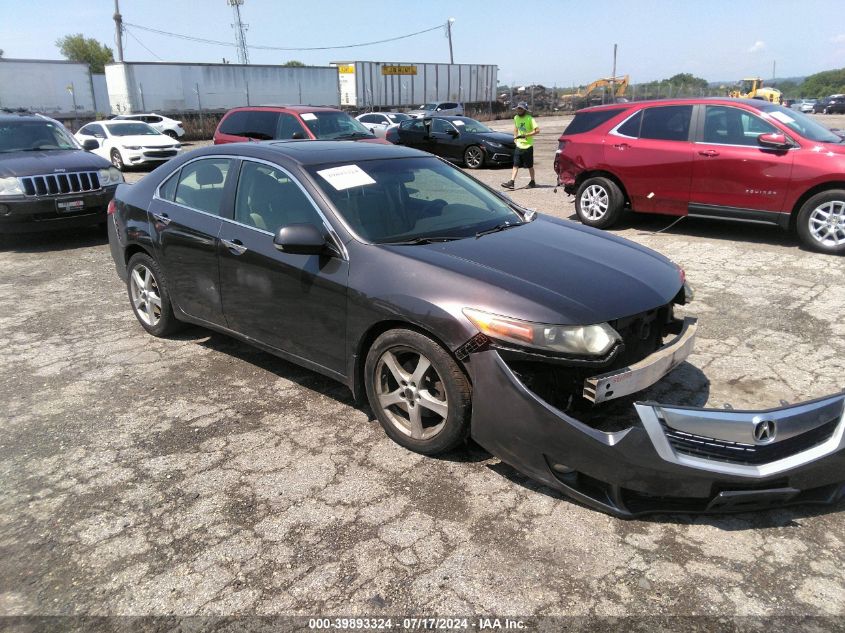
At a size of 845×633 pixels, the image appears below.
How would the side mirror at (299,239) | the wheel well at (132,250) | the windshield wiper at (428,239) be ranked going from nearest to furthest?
the side mirror at (299,239) < the windshield wiper at (428,239) < the wheel well at (132,250)

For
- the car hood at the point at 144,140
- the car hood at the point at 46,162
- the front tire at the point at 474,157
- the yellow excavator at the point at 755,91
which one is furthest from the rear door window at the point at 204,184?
the yellow excavator at the point at 755,91

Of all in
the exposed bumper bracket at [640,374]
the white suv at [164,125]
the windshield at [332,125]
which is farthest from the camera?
the white suv at [164,125]

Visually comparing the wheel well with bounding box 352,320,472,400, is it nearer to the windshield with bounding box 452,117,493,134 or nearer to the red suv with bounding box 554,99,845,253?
the red suv with bounding box 554,99,845,253

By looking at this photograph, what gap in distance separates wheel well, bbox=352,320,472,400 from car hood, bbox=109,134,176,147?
16.7m

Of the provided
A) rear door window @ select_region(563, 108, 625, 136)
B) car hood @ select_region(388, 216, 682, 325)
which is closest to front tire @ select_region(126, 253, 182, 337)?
car hood @ select_region(388, 216, 682, 325)

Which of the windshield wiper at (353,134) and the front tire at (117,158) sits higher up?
the windshield wiper at (353,134)

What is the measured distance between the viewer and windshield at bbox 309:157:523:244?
3.83 m

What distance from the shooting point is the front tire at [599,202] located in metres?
8.98

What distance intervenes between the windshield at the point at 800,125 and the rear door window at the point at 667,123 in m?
0.87

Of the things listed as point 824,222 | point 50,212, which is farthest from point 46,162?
point 824,222

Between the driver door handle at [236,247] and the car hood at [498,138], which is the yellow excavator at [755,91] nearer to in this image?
the car hood at [498,138]

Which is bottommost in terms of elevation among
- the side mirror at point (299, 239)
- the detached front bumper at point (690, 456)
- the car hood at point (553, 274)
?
the detached front bumper at point (690, 456)

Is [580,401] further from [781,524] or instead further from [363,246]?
[363,246]

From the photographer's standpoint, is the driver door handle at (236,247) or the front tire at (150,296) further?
the front tire at (150,296)
